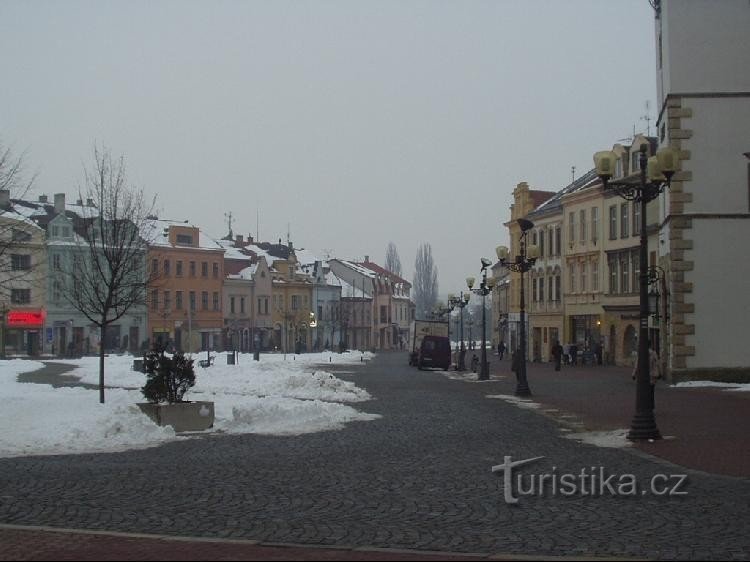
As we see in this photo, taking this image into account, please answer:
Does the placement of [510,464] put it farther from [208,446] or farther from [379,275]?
[379,275]

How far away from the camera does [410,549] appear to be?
27.8 ft

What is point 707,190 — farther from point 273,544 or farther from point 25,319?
point 25,319

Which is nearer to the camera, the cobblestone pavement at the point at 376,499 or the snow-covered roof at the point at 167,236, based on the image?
the cobblestone pavement at the point at 376,499

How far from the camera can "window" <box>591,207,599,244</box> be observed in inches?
2453

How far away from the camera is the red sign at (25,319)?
251ft

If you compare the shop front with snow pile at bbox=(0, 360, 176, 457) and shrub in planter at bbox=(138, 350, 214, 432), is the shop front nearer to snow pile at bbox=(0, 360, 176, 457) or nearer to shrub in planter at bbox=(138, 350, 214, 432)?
snow pile at bbox=(0, 360, 176, 457)

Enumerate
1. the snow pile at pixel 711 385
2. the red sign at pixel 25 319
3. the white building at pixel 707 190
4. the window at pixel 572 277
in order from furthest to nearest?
the red sign at pixel 25 319
the window at pixel 572 277
the white building at pixel 707 190
the snow pile at pixel 711 385

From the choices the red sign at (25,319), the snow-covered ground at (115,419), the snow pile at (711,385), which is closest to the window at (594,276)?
the snow pile at (711,385)

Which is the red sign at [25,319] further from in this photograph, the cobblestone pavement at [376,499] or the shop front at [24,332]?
the cobblestone pavement at [376,499]

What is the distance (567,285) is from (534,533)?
5945cm

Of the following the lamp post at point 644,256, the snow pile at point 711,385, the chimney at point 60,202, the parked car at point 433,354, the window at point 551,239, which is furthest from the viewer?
the chimney at point 60,202

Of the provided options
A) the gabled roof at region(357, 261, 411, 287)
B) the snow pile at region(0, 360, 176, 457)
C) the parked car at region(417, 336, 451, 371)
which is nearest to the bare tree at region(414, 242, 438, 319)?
the gabled roof at region(357, 261, 411, 287)

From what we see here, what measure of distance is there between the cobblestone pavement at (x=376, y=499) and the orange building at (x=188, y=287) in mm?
73480

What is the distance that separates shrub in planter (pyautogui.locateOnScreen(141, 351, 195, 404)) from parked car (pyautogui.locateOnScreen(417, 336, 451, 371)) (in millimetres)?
39320
